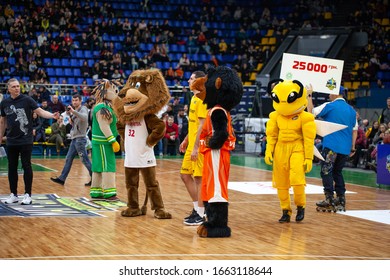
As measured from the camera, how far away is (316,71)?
10.4 m

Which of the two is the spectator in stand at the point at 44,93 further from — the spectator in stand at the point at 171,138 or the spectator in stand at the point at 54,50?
the spectator in stand at the point at 54,50

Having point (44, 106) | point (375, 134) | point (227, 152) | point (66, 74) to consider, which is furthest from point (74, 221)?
point (66, 74)

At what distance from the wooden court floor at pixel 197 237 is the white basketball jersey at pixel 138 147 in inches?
26.8

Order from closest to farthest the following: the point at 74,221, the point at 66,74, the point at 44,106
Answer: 1. the point at 74,221
2. the point at 44,106
3. the point at 66,74

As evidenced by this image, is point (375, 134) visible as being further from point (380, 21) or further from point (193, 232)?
point (380, 21)

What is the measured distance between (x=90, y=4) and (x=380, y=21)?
459 inches

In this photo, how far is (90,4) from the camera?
30.5 meters

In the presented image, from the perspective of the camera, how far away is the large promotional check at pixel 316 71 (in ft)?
33.9

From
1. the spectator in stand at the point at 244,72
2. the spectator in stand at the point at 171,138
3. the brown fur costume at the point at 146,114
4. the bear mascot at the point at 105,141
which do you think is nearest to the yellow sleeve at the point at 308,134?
the brown fur costume at the point at 146,114

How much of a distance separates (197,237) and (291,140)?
71.3 inches

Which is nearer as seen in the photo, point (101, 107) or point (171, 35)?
point (101, 107)

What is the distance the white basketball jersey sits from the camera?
9.27 metres

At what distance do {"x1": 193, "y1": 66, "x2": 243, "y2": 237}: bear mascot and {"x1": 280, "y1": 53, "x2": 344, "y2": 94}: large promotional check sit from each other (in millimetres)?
2410

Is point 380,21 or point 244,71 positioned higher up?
point 380,21
